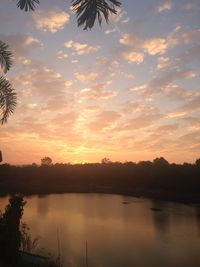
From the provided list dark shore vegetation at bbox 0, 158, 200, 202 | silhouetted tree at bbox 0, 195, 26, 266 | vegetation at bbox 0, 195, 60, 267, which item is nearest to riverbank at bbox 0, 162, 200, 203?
dark shore vegetation at bbox 0, 158, 200, 202

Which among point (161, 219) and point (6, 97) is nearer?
point (6, 97)

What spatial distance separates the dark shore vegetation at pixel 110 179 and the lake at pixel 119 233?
27.0 metres

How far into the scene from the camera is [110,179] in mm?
105875

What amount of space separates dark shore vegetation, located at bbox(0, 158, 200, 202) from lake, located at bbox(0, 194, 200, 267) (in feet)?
88.7

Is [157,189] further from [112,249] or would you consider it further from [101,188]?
[112,249]

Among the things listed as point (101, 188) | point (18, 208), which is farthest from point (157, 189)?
point (18, 208)

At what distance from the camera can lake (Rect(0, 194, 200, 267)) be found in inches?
1100

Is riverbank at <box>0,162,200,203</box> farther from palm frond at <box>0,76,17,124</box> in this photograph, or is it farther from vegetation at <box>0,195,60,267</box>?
palm frond at <box>0,76,17,124</box>

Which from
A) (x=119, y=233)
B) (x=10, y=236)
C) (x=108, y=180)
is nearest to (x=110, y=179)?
(x=108, y=180)

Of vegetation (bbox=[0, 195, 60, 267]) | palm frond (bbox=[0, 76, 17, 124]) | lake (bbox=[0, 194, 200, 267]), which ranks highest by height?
palm frond (bbox=[0, 76, 17, 124])

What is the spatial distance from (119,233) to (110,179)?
67927mm

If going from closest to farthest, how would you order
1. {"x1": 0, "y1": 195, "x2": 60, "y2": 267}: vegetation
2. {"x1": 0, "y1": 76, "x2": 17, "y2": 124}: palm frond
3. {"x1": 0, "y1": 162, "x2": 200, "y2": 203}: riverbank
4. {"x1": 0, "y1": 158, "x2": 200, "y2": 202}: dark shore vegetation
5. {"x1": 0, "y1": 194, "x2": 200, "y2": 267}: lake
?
{"x1": 0, "y1": 76, "x2": 17, "y2": 124}: palm frond
{"x1": 0, "y1": 195, "x2": 60, "y2": 267}: vegetation
{"x1": 0, "y1": 194, "x2": 200, "y2": 267}: lake
{"x1": 0, "y1": 162, "x2": 200, "y2": 203}: riverbank
{"x1": 0, "y1": 158, "x2": 200, "y2": 202}: dark shore vegetation

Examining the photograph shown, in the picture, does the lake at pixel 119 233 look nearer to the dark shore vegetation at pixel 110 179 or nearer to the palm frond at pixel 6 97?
the palm frond at pixel 6 97

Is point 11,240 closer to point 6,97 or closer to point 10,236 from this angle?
point 10,236
